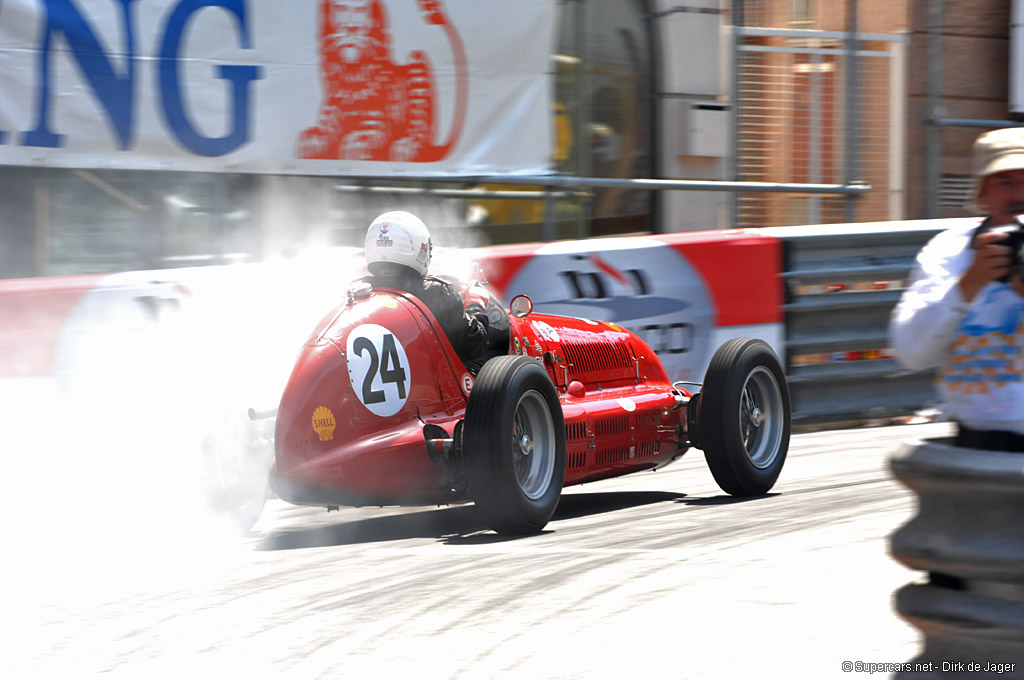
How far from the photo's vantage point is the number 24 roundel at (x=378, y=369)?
21.6ft

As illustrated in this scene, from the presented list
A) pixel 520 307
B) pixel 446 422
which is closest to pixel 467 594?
pixel 446 422

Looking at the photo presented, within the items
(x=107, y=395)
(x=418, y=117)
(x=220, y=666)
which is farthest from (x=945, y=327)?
(x=418, y=117)

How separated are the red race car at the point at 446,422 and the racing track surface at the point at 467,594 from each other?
24cm

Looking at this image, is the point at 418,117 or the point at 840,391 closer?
the point at 840,391

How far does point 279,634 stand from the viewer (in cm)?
453

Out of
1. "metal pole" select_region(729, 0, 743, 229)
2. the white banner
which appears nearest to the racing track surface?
the white banner

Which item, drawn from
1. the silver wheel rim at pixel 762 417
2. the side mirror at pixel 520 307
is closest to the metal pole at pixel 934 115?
the silver wheel rim at pixel 762 417

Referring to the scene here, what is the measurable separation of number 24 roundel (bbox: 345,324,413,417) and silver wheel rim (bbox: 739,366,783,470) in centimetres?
216

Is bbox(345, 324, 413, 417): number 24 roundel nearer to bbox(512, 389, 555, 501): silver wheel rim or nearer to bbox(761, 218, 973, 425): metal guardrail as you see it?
bbox(512, 389, 555, 501): silver wheel rim

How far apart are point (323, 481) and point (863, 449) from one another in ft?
14.7

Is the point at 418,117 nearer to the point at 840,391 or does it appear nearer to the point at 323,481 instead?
the point at 840,391

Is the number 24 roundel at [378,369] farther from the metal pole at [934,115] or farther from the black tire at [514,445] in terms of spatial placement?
the metal pole at [934,115]

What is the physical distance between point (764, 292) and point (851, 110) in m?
4.35

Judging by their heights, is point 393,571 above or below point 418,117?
below
